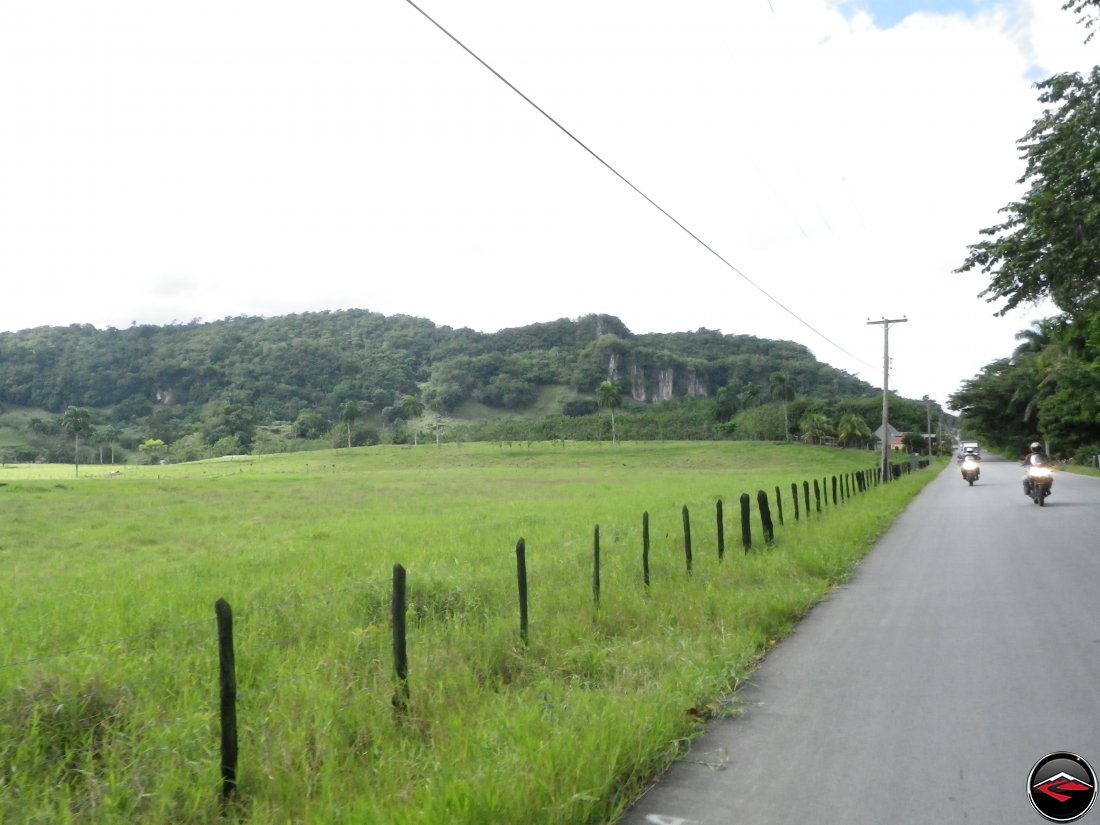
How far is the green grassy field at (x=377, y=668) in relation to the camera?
4.83 metres

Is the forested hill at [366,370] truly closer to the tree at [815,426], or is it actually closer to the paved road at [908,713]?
the tree at [815,426]

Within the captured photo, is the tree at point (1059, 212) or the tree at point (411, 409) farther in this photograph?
the tree at point (411, 409)

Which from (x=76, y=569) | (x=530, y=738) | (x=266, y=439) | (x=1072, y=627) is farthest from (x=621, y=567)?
(x=266, y=439)

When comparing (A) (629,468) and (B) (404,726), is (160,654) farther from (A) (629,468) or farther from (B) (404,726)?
(A) (629,468)

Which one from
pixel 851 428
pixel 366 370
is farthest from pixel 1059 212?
pixel 366 370

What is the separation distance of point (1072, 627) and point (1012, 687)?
2.83 meters

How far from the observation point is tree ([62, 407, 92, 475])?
82.6 metres

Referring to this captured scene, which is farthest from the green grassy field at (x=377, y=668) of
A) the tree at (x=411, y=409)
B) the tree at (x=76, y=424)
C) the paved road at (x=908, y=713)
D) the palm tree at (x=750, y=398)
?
the palm tree at (x=750, y=398)

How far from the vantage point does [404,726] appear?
19.6ft

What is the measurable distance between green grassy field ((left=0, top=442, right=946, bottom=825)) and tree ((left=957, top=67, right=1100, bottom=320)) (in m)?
7.86

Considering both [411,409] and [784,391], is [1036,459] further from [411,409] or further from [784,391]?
[411,409]

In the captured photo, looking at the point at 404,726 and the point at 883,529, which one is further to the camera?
the point at 883,529

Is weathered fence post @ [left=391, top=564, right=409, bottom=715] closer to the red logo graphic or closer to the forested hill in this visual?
the red logo graphic

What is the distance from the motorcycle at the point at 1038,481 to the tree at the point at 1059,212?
21.2ft
